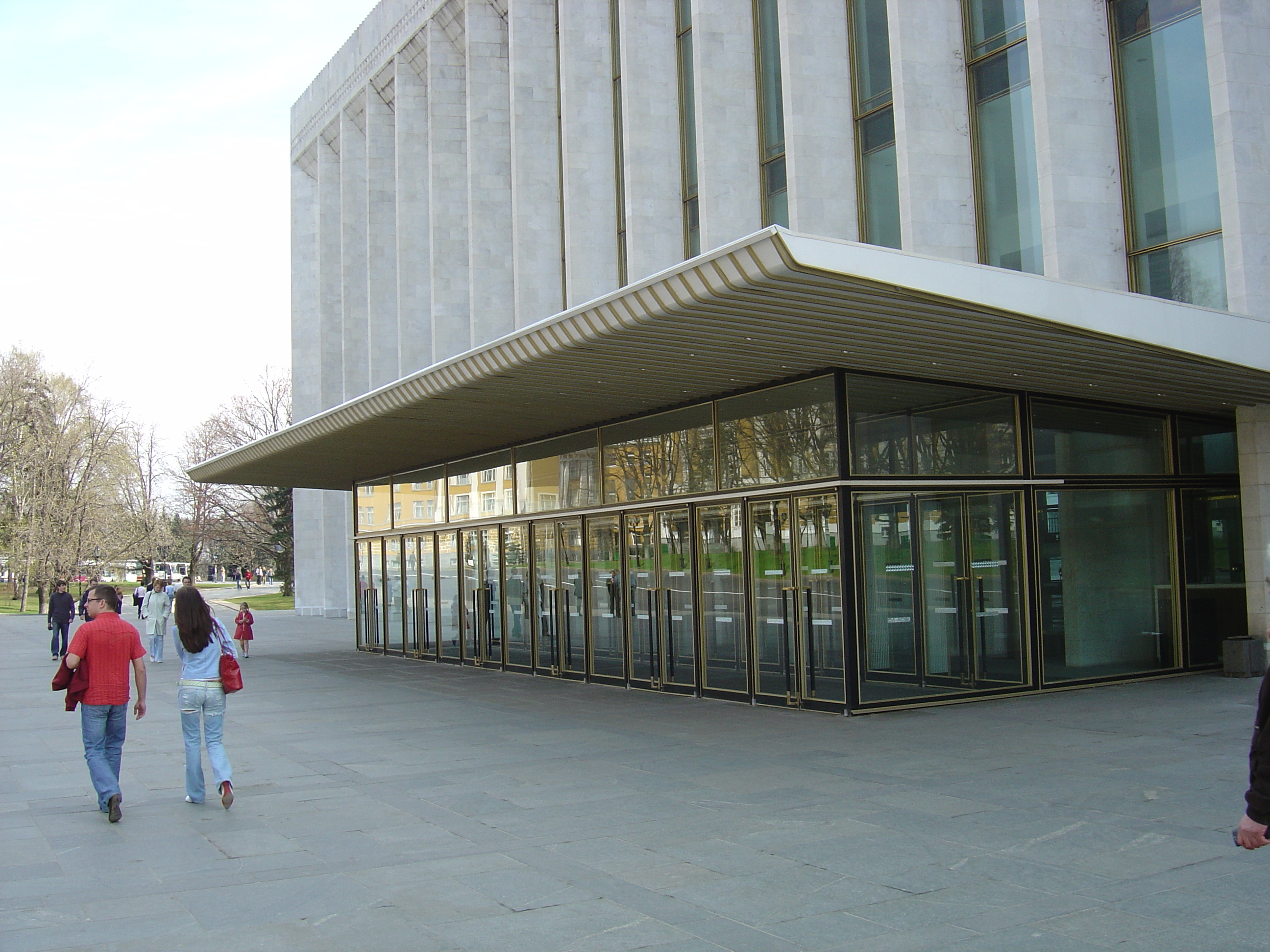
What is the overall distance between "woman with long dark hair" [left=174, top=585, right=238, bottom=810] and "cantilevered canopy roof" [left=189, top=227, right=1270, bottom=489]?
13.2ft

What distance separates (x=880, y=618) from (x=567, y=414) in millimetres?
5347

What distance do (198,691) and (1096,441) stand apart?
10902mm

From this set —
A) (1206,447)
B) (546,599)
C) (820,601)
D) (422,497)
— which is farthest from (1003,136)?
(422,497)

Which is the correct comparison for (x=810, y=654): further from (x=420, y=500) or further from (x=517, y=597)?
(x=420, y=500)

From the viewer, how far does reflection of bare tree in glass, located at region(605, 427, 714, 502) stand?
→ 14117 millimetres

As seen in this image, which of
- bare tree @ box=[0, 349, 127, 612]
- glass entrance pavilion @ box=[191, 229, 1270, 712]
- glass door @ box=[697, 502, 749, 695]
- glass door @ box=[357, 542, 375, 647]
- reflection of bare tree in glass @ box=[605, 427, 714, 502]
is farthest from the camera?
bare tree @ box=[0, 349, 127, 612]

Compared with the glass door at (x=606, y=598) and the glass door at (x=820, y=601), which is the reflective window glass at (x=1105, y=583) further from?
the glass door at (x=606, y=598)

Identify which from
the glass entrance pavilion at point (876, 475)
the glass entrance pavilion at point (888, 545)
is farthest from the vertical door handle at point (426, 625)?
the glass entrance pavilion at point (888, 545)

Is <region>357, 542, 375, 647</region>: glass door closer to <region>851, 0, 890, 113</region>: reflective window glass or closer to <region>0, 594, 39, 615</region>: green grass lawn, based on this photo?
<region>851, 0, 890, 113</region>: reflective window glass

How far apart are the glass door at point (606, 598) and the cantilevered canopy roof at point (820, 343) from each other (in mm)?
1597

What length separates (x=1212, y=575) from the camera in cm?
1498

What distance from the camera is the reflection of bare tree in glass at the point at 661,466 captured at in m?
14.1

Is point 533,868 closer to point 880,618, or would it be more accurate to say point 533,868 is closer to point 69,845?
point 69,845

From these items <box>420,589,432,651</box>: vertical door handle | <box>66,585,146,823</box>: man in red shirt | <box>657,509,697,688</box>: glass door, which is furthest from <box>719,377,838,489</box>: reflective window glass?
<box>420,589,432,651</box>: vertical door handle
